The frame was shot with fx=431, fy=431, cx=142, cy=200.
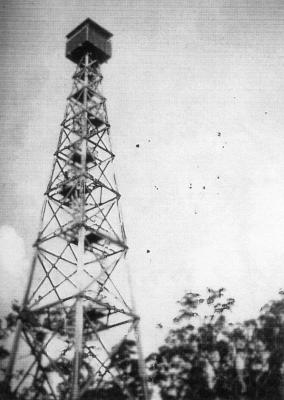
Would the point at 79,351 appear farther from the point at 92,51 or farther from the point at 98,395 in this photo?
the point at 92,51

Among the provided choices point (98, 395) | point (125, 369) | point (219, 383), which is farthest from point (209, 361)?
point (98, 395)

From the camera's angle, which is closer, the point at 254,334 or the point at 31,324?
the point at 31,324

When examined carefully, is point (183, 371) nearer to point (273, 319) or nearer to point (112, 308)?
point (273, 319)

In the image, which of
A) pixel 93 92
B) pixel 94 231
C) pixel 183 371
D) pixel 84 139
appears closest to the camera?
pixel 94 231

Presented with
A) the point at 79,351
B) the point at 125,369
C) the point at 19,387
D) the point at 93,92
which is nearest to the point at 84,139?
the point at 93,92

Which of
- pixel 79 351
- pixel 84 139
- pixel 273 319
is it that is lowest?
pixel 79 351

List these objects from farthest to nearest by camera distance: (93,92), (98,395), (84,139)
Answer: (93,92) → (84,139) → (98,395)

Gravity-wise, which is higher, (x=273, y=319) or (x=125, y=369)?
(x=273, y=319)
